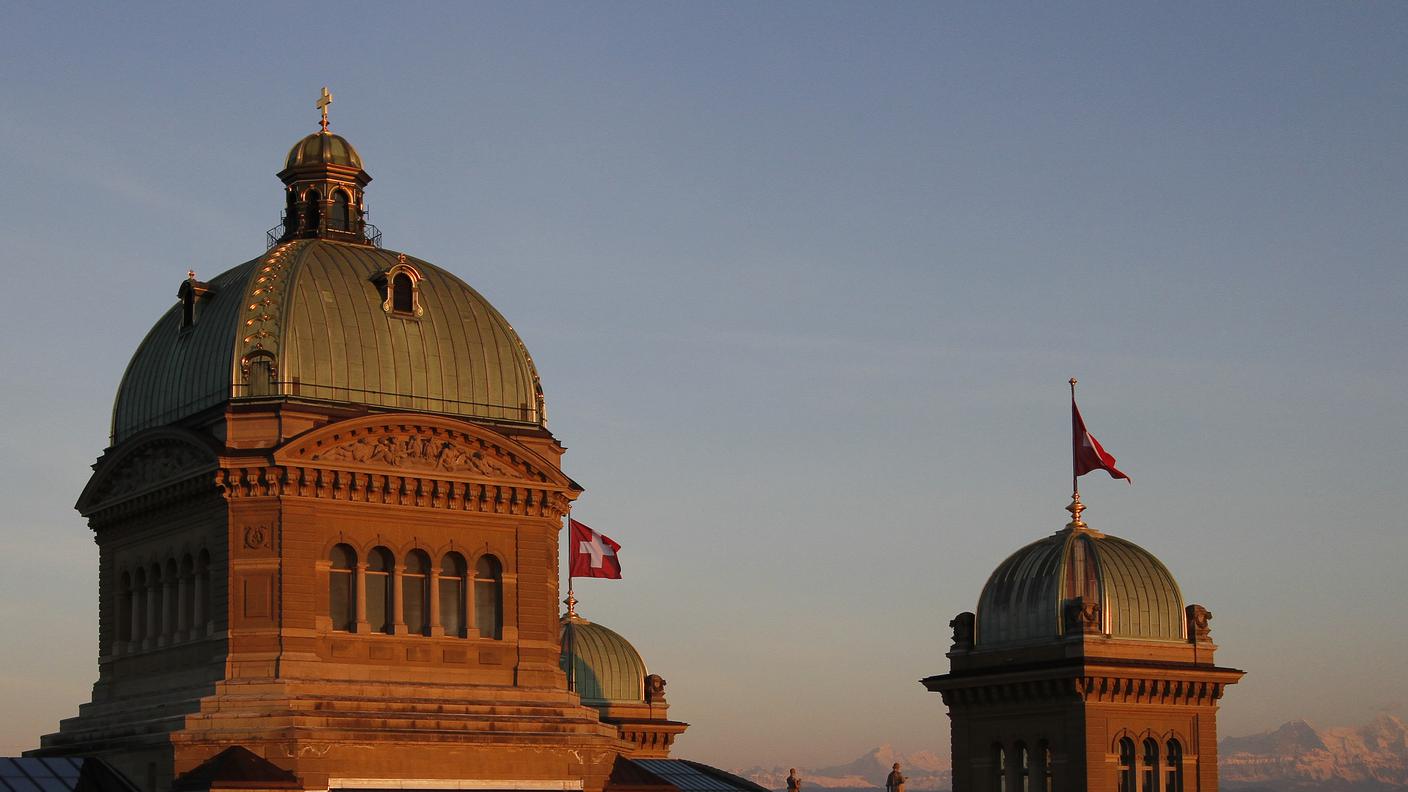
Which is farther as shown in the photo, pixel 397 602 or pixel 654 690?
pixel 654 690

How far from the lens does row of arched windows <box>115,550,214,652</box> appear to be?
81.2 meters

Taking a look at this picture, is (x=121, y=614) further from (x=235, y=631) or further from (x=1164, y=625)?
(x=1164, y=625)

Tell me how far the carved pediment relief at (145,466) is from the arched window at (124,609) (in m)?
2.80

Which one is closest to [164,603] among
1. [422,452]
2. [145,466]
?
[145,466]

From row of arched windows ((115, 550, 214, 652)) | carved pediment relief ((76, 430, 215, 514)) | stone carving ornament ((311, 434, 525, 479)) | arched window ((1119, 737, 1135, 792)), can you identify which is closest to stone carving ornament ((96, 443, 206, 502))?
carved pediment relief ((76, 430, 215, 514))

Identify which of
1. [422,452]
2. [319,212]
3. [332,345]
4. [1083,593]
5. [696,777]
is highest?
[319,212]

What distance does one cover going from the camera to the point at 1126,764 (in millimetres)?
97438

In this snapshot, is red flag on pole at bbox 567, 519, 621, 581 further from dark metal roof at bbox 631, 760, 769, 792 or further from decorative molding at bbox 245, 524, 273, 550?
decorative molding at bbox 245, 524, 273, 550

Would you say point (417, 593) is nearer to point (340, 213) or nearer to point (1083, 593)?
point (340, 213)

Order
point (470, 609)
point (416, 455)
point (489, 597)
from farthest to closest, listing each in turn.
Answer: point (489, 597) < point (470, 609) < point (416, 455)

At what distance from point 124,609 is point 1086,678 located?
35.7 metres

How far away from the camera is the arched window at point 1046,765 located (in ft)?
322

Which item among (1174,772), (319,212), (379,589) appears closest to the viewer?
(379,589)

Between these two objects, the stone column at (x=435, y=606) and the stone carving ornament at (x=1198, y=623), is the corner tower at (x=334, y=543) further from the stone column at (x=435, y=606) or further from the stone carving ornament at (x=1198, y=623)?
the stone carving ornament at (x=1198, y=623)
